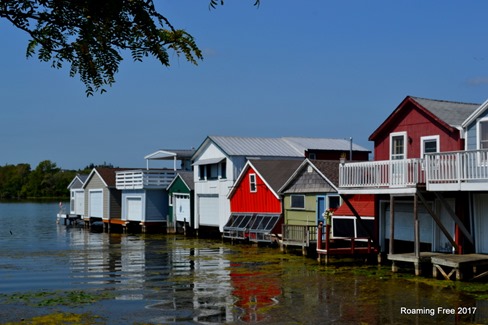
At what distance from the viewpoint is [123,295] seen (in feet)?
67.2

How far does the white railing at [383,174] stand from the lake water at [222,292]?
375 centimetres

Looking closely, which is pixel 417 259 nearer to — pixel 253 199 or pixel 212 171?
pixel 253 199

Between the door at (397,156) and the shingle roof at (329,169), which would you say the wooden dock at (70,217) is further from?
the door at (397,156)

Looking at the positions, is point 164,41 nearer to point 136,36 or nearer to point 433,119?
point 136,36

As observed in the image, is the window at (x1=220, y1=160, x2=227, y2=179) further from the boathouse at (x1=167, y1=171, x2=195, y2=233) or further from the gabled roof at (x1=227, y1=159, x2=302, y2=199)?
the boathouse at (x1=167, y1=171, x2=195, y2=233)

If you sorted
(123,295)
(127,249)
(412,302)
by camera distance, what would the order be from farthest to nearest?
(127,249), (123,295), (412,302)

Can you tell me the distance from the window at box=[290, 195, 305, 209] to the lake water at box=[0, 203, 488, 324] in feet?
14.6

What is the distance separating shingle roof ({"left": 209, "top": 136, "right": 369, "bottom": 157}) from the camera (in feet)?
159

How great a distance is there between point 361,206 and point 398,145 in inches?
179

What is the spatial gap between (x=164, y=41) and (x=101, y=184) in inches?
2406

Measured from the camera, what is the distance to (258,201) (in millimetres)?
42875

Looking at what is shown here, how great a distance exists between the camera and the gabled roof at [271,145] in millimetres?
48406

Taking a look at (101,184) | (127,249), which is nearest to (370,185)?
(127,249)

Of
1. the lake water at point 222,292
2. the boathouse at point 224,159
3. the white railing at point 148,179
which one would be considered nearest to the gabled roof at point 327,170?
the lake water at point 222,292
